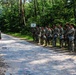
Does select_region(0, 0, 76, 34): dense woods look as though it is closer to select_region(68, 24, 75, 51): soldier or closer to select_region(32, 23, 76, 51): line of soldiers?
select_region(32, 23, 76, 51): line of soldiers

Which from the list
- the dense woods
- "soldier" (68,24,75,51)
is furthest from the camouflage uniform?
"soldier" (68,24,75,51)

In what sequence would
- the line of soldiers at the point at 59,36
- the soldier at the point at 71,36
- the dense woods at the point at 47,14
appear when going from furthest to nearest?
1. the dense woods at the point at 47,14
2. the line of soldiers at the point at 59,36
3. the soldier at the point at 71,36

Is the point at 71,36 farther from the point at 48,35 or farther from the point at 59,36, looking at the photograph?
the point at 48,35

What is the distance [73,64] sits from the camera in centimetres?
1371

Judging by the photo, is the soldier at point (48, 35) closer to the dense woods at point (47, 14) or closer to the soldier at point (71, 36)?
the dense woods at point (47, 14)

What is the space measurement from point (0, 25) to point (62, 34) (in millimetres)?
49348

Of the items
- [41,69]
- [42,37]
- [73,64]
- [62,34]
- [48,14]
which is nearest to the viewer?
[41,69]

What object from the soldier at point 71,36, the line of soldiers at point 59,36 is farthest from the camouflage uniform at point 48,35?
the soldier at point 71,36

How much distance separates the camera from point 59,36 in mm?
23031

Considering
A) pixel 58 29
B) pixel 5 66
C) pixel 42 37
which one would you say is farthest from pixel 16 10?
pixel 5 66

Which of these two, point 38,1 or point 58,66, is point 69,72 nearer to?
point 58,66

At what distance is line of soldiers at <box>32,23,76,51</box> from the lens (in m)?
20.2

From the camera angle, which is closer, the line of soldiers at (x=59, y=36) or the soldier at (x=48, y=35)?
the line of soldiers at (x=59, y=36)

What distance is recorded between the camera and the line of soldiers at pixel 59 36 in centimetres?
2016
